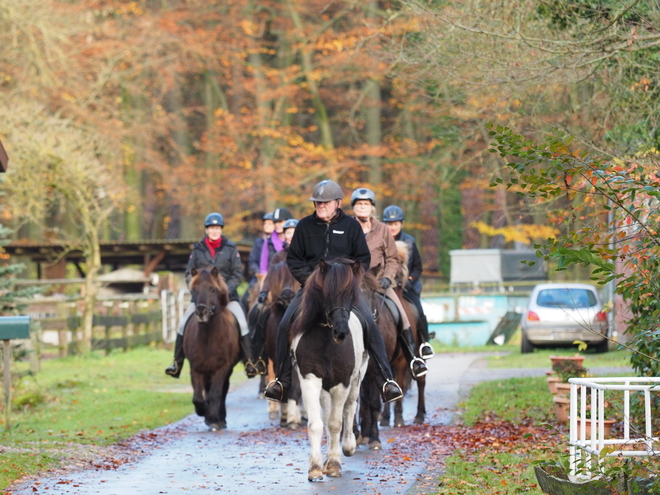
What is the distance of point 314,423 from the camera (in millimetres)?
9133

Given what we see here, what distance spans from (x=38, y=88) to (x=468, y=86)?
1984 cm

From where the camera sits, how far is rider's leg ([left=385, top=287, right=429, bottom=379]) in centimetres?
1213

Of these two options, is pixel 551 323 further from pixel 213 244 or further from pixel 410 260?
pixel 213 244

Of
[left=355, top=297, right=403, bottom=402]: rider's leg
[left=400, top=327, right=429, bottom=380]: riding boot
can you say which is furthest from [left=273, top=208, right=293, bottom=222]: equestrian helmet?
[left=355, top=297, right=403, bottom=402]: rider's leg

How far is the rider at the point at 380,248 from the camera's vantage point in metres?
11.9

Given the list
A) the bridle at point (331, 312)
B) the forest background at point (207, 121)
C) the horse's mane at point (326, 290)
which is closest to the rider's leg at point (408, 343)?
the horse's mane at point (326, 290)

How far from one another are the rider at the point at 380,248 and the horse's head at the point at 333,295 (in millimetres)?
2498

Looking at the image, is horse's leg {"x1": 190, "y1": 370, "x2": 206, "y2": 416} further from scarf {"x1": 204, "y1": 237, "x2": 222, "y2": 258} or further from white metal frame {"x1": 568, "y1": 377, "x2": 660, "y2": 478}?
white metal frame {"x1": 568, "y1": 377, "x2": 660, "y2": 478}

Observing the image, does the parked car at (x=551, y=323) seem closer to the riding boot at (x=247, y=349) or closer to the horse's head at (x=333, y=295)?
the riding boot at (x=247, y=349)

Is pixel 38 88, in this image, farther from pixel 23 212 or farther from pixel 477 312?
pixel 477 312

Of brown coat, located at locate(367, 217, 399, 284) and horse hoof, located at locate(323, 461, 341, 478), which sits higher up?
brown coat, located at locate(367, 217, 399, 284)

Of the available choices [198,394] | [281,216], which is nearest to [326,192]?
[198,394]

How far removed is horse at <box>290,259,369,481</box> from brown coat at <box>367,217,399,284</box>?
7.69ft

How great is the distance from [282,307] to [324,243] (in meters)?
3.29
